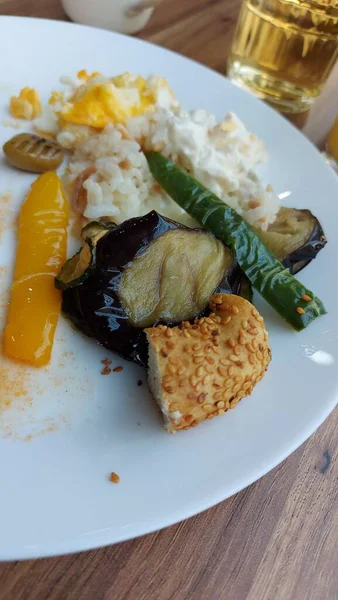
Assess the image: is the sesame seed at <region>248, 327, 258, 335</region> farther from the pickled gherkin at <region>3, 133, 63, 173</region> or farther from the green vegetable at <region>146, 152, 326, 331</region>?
the pickled gherkin at <region>3, 133, 63, 173</region>

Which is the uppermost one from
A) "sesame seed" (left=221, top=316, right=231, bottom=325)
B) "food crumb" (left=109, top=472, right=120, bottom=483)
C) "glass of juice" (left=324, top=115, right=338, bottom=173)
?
"glass of juice" (left=324, top=115, right=338, bottom=173)

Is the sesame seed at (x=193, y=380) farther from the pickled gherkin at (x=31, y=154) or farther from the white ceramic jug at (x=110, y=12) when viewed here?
the white ceramic jug at (x=110, y=12)

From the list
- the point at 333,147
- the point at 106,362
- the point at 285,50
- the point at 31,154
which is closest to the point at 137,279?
the point at 106,362

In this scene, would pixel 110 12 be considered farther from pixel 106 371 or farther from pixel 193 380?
pixel 193 380

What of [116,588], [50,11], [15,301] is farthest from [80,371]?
[50,11]

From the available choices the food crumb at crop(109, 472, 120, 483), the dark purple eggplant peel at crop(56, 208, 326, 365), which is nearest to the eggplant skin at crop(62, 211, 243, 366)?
the dark purple eggplant peel at crop(56, 208, 326, 365)
